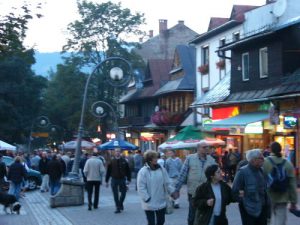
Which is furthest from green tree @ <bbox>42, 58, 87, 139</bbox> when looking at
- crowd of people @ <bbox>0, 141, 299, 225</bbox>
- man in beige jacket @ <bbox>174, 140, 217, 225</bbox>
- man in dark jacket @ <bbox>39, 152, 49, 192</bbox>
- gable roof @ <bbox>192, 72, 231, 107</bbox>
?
crowd of people @ <bbox>0, 141, 299, 225</bbox>

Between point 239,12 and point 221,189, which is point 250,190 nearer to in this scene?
point 221,189

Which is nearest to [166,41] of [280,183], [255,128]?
[255,128]

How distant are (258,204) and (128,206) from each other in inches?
433

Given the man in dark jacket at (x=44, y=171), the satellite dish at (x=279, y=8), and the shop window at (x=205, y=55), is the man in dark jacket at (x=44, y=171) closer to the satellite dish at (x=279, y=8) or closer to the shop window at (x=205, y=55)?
the satellite dish at (x=279, y=8)

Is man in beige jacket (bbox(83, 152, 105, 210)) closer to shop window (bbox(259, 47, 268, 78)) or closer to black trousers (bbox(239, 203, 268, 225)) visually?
black trousers (bbox(239, 203, 268, 225))

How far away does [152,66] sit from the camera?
5944 centimetres

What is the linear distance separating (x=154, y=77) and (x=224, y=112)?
86.4ft

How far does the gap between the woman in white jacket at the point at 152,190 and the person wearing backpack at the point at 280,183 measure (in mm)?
1644

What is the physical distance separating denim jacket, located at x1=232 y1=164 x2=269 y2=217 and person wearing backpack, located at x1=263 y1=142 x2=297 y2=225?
2.78 feet

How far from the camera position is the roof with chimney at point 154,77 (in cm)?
5822

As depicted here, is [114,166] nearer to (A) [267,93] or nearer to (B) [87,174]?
(B) [87,174]

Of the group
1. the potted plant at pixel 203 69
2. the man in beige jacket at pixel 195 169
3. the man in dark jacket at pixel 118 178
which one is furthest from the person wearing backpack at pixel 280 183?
the potted plant at pixel 203 69

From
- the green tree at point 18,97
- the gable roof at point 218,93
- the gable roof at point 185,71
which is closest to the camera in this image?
the gable roof at point 218,93

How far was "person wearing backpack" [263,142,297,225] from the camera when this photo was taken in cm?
972
